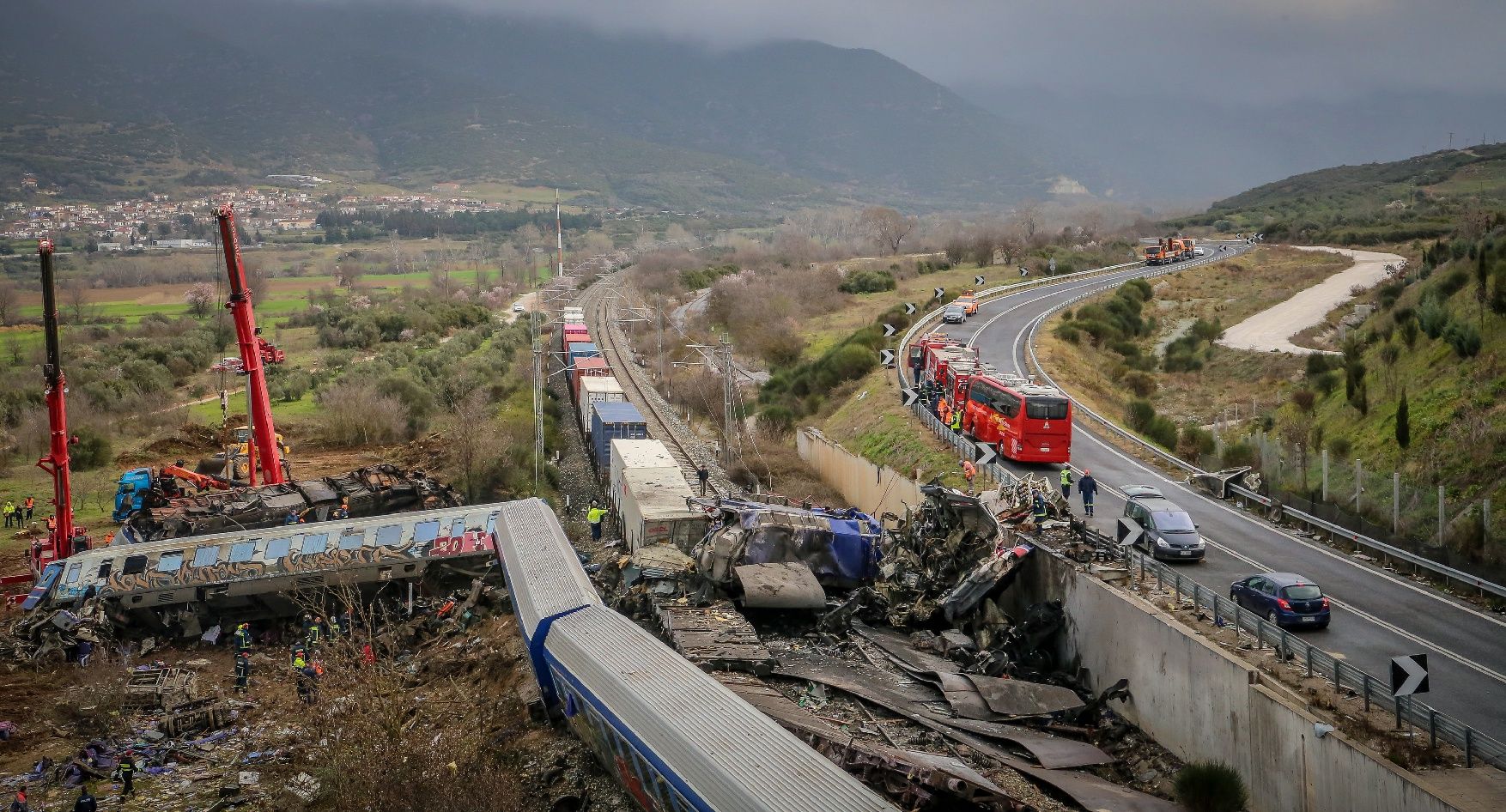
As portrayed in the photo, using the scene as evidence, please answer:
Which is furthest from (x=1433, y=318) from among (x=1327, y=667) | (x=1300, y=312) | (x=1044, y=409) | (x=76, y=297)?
(x=76, y=297)

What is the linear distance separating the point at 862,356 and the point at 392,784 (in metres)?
41.1

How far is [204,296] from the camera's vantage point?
10231 centimetres

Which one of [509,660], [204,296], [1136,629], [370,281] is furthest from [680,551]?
[370,281]

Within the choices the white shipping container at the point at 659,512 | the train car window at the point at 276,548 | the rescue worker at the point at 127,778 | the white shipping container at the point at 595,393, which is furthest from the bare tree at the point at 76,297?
the rescue worker at the point at 127,778

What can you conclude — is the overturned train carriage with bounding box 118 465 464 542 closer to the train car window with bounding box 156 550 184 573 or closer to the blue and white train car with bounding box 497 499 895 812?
the train car window with bounding box 156 550 184 573

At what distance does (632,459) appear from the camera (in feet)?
111

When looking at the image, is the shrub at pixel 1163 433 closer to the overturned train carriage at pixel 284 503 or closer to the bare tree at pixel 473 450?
the overturned train carriage at pixel 284 503

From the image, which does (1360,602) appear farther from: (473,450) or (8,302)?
(8,302)

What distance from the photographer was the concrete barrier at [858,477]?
108 feet

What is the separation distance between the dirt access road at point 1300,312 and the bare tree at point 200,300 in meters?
83.9

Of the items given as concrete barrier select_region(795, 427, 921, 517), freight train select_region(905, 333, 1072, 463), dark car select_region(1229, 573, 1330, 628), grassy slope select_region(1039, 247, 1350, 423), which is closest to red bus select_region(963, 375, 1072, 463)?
freight train select_region(905, 333, 1072, 463)

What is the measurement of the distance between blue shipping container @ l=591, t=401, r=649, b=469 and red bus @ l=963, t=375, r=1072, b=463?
1364 cm

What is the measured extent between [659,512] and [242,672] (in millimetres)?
10220

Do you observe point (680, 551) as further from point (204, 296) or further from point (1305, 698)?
point (204, 296)
